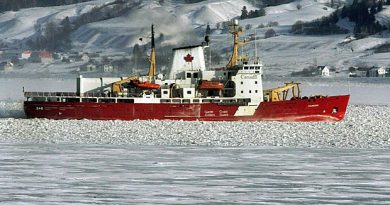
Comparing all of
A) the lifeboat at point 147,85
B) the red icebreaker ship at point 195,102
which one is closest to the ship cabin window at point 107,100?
the red icebreaker ship at point 195,102

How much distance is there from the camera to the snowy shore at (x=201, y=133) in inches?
1428

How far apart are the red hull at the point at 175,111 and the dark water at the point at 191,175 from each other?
16.4m

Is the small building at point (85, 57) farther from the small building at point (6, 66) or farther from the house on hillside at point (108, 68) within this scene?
the house on hillside at point (108, 68)

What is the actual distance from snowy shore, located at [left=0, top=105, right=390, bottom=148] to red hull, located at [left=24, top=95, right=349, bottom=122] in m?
1.60

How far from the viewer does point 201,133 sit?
Result: 132 ft

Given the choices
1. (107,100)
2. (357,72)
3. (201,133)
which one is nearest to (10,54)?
(357,72)

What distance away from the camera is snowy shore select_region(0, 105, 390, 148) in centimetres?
3628

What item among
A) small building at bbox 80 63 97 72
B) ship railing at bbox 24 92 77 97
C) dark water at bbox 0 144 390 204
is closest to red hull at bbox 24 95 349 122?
ship railing at bbox 24 92 77 97

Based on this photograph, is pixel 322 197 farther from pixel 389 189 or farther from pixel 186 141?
pixel 186 141

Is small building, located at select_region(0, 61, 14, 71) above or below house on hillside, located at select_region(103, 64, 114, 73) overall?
above

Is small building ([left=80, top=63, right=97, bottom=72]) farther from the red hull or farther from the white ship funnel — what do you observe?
the red hull

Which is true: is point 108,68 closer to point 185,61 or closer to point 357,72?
point 357,72

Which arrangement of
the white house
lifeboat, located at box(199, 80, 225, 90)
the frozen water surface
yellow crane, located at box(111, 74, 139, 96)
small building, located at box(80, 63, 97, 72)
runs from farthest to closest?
the white house → small building, located at box(80, 63, 97, 72) → yellow crane, located at box(111, 74, 139, 96) → lifeboat, located at box(199, 80, 225, 90) → the frozen water surface

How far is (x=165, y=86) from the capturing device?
5219 centimetres
